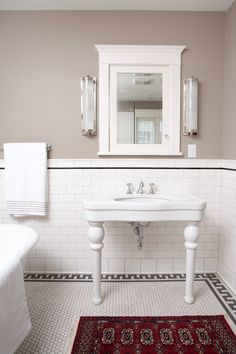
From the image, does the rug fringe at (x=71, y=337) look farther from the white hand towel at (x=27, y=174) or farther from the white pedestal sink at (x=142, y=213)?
the white hand towel at (x=27, y=174)

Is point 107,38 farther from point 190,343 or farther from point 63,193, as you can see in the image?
point 190,343

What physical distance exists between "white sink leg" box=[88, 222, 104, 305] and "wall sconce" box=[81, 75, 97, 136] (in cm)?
87

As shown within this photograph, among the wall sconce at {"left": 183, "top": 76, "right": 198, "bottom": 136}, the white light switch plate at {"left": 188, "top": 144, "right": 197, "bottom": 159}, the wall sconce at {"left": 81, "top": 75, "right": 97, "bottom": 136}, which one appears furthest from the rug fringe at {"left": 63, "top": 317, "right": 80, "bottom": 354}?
the wall sconce at {"left": 183, "top": 76, "right": 198, "bottom": 136}

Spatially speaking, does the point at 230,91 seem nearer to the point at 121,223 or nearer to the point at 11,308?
the point at 121,223

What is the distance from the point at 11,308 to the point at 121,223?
48.9 inches

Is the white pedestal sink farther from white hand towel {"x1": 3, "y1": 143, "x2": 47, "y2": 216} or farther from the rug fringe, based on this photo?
white hand towel {"x1": 3, "y1": 143, "x2": 47, "y2": 216}

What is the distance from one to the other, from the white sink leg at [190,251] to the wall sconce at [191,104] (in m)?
0.87

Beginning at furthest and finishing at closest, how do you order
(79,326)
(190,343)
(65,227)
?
(65,227) < (79,326) < (190,343)

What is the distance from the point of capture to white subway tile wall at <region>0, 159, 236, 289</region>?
222 cm

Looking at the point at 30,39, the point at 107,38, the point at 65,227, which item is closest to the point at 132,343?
the point at 65,227

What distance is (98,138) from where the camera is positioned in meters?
2.20

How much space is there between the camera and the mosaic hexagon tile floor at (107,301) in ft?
5.01

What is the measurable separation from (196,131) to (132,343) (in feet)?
5.47

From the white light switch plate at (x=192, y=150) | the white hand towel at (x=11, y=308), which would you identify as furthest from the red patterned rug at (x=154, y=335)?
the white light switch plate at (x=192, y=150)
